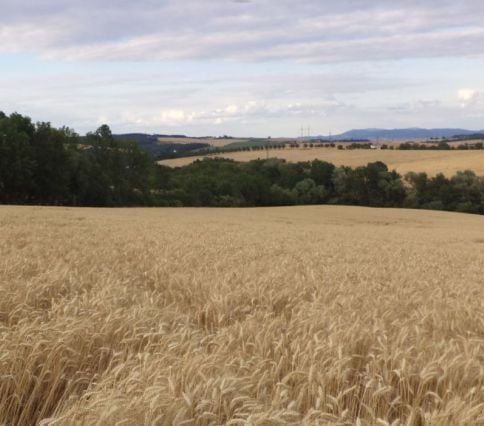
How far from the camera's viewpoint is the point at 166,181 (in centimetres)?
8338

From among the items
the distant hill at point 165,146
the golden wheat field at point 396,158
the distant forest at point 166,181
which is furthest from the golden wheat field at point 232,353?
the distant hill at point 165,146

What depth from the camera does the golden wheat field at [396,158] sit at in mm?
102062

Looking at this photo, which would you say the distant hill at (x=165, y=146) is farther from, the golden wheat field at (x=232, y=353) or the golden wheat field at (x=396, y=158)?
the golden wheat field at (x=232, y=353)

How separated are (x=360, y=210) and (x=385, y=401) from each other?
5666 centimetres

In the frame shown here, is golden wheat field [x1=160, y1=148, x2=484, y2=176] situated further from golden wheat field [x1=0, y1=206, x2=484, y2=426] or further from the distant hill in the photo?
golden wheat field [x1=0, y1=206, x2=484, y2=426]

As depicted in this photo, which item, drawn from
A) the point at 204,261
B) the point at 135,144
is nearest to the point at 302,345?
the point at 204,261

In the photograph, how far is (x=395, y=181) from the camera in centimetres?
9038

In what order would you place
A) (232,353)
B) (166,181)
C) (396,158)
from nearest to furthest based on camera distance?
(232,353) < (166,181) < (396,158)

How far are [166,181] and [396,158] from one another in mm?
58431

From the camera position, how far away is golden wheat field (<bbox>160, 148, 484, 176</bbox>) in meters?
102

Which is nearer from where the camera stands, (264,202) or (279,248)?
(279,248)

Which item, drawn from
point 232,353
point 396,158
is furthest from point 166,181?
point 232,353

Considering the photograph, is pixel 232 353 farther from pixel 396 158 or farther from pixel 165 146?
pixel 165 146

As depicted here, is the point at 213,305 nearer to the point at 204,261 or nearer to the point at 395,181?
the point at 204,261
